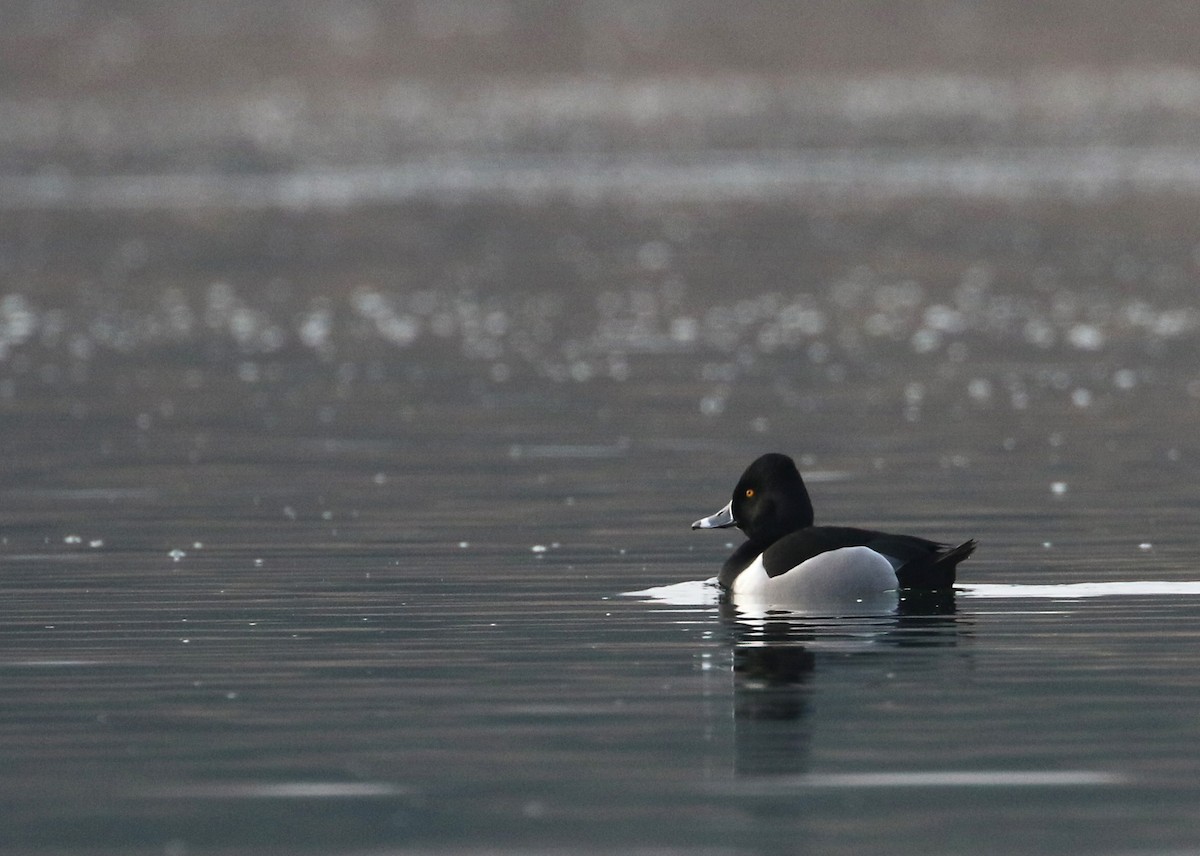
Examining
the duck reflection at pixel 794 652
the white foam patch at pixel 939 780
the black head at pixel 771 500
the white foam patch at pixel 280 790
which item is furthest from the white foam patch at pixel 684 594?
the white foam patch at pixel 280 790

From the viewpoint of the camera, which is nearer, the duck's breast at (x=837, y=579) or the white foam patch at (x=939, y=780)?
the white foam patch at (x=939, y=780)

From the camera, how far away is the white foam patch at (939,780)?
8.65 metres

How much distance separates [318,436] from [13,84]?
14294 cm

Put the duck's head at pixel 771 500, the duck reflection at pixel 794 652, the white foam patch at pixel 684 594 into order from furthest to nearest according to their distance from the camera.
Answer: the duck's head at pixel 771 500 < the white foam patch at pixel 684 594 < the duck reflection at pixel 794 652

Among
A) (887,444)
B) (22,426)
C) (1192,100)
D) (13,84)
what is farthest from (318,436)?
(13,84)

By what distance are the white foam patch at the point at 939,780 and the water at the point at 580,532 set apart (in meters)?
0.03

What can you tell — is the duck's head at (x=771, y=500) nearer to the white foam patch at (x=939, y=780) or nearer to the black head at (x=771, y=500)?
the black head at (x=771, y=500)

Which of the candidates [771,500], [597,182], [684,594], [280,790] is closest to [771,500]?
[771,500]

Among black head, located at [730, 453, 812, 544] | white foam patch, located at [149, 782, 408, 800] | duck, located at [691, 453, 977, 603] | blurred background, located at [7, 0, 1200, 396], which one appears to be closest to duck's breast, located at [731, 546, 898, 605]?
duck, located at [691, 453, 977, 603]

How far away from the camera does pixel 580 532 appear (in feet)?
50.0

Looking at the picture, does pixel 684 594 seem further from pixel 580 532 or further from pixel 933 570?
pixel 580 532

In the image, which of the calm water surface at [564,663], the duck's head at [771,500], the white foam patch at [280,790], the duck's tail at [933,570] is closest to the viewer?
the calm water surface at [564,663]

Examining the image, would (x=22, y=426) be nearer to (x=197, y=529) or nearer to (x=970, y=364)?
(x=197, y=529)

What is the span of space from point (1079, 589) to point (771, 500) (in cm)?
150
